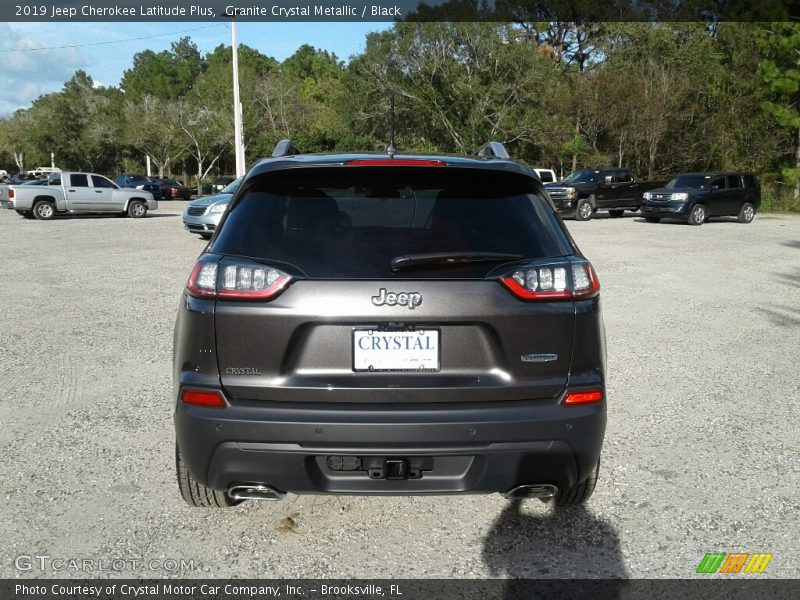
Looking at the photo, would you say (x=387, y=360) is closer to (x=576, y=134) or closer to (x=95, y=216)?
(x=95, y=216)

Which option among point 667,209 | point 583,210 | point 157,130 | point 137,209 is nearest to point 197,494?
point 667,209

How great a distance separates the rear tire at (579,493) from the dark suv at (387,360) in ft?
1.46

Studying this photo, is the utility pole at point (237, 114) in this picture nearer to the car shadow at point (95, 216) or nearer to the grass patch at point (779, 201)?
the car shadow at point (95, 216)

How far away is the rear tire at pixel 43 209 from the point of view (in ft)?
84.7

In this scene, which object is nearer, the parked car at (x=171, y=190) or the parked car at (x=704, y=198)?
the parked car at (x=704, y=198)

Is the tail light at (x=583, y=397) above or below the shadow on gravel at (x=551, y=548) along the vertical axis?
above

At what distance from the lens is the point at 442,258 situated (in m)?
2.91

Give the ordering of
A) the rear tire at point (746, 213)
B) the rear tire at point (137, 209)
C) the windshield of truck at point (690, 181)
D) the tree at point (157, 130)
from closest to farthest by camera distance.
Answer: the windshield of truck at point (690, 181) → the rear tire at point (746, 213) → the rear tire at point (137, 209) → the tree at point (157, 130)

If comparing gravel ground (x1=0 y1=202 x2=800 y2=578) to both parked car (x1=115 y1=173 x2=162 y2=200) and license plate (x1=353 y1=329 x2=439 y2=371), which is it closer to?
license plate (x1=353 y1=329 x2=439 y2=371)

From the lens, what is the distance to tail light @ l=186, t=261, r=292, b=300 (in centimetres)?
287

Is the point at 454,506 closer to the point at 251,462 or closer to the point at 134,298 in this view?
the point at 251,462

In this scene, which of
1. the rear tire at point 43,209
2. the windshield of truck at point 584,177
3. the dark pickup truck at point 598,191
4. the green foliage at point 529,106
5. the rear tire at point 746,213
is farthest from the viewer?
the green foliage at point 529,106

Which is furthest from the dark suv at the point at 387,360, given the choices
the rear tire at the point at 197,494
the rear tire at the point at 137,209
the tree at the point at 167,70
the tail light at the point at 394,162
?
the tree at the point at 167,70

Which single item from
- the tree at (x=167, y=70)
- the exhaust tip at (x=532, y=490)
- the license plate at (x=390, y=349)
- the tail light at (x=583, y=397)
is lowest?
the exhaust tip at (x=532, y=490)
